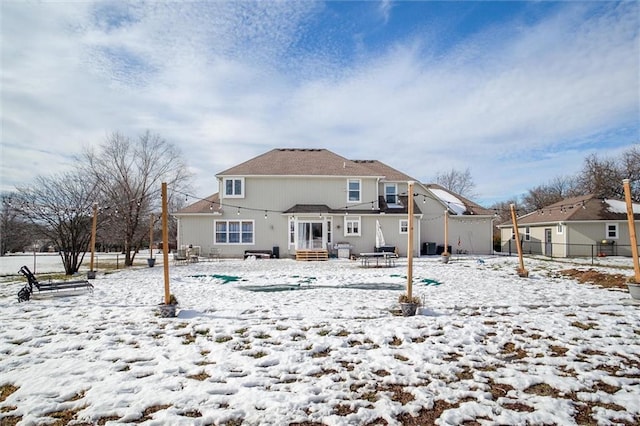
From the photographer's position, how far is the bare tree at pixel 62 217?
1466 centimetres

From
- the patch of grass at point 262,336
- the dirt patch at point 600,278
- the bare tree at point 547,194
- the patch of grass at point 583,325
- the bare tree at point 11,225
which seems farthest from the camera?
the bare tree at point 547,194

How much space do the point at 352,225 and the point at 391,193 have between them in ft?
15.5

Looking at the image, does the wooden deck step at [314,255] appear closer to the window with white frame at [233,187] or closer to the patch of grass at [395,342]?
the window with white frame at [233,187]

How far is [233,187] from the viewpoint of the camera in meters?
23.8

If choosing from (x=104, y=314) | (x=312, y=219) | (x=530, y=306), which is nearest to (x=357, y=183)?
(x=312, y=219)

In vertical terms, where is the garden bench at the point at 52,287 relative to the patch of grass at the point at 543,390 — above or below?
above

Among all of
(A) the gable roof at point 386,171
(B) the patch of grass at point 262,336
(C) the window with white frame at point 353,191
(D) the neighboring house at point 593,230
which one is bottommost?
(B) the patch of grass at point 262,336

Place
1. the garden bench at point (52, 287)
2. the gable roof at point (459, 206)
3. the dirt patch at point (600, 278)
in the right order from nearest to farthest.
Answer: the garden bench at point (52, 287) → the dirt patch at point (600, 278) → the gable roof at point (459, 206)

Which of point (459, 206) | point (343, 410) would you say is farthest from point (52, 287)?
point (459, 206)

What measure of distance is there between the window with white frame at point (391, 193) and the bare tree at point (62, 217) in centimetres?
1843

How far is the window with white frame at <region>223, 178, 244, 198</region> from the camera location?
23.8 meters

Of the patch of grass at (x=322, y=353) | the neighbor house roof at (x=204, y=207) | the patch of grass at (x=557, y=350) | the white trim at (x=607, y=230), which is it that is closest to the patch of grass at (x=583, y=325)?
the patch of grass at (x=557, y=350)

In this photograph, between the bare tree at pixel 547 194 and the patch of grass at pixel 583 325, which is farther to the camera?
the bare tree at pixel 547 194

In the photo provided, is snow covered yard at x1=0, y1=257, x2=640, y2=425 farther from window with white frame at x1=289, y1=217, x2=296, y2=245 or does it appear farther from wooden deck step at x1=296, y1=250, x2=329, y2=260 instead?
window with white frame at x1=289, y1=217, x2=296, y2=245
